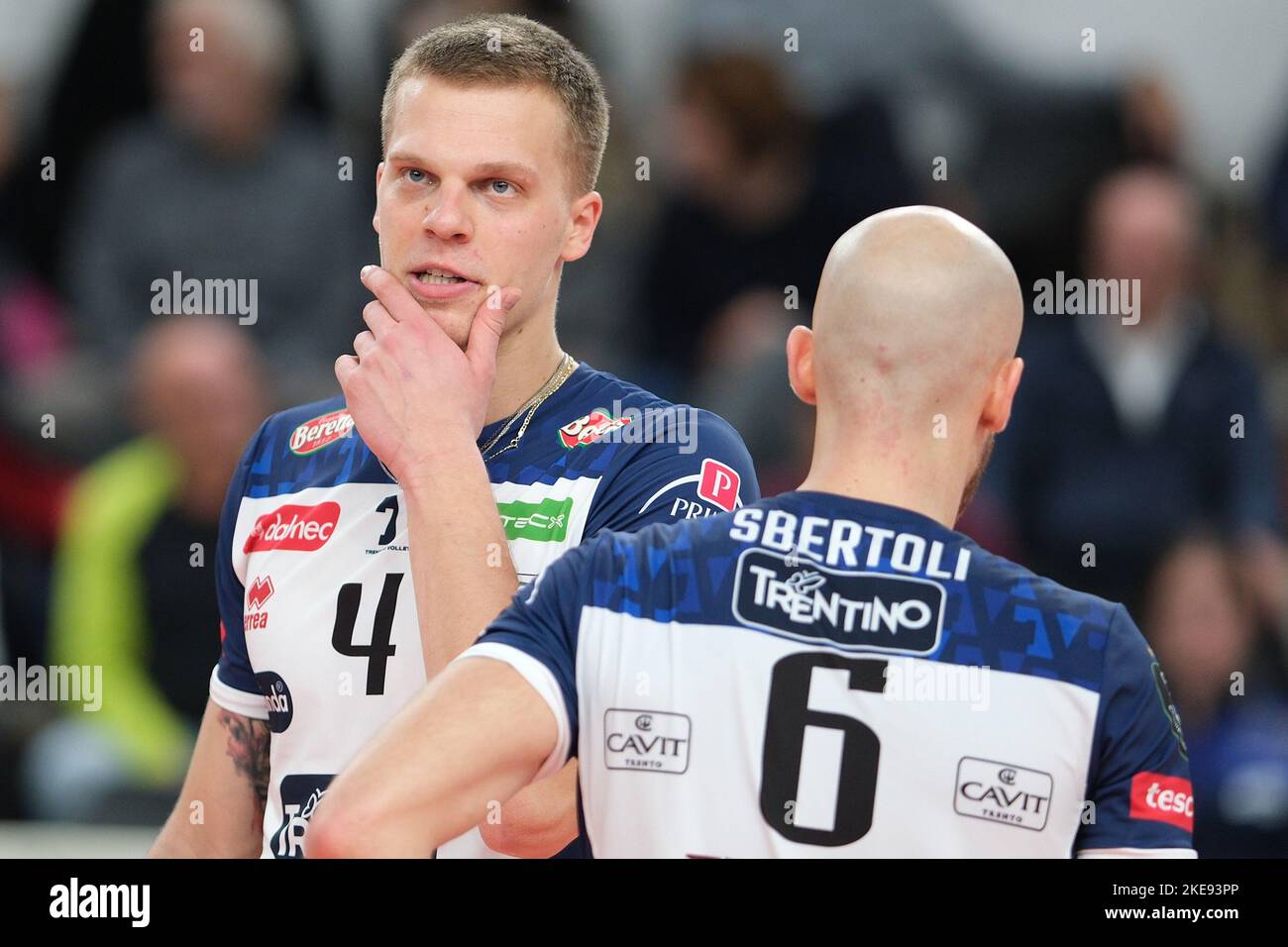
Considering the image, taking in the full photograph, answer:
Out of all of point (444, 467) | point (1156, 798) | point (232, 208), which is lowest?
point (1156, 798)

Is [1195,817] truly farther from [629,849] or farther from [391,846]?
[391,846]

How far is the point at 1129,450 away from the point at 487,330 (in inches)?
166

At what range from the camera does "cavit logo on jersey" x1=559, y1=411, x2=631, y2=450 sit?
10.3 ft

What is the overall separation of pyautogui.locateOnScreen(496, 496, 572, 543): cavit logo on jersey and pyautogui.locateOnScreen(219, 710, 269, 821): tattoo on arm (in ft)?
2.21

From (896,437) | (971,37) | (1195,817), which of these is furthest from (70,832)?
(971,37)

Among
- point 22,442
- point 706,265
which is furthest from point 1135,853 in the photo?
point 22,442

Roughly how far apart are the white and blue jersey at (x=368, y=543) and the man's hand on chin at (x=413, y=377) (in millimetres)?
→ 200

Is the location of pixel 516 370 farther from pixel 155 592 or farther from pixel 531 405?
pixel 155 592

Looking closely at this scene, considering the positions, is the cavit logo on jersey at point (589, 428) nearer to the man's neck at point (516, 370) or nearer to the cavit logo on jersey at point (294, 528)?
the man's neck at point (516, 370)

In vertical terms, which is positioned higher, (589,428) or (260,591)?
(589,428)

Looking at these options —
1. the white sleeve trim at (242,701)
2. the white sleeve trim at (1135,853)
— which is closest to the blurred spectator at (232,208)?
the white sleeve trim at (242,701)

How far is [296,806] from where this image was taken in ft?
10.1

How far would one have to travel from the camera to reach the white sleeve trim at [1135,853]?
2410 mm
